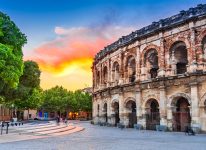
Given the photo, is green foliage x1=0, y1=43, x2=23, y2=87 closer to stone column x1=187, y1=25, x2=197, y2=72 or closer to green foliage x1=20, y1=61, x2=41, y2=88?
stone column x1=187, y1=25, x2=197, y2=72

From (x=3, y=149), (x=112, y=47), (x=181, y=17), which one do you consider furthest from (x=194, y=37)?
(x=3, y=149)

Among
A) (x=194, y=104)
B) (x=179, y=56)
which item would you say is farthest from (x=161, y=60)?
(x=194, y=104)

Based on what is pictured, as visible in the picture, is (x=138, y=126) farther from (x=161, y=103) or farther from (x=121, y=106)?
(x=161, y=103)

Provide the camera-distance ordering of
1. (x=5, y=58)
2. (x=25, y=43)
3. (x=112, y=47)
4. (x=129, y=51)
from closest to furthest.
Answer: (x=5, y=58)
(x=25, y=43)
(x=129, y=51)
(x=112, y=47)

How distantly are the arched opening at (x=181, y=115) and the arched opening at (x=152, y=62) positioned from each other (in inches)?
167

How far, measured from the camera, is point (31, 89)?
111 ft

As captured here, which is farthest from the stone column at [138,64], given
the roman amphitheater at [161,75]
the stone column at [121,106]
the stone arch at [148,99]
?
the stone column at [121,106]

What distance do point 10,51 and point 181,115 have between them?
15737mm

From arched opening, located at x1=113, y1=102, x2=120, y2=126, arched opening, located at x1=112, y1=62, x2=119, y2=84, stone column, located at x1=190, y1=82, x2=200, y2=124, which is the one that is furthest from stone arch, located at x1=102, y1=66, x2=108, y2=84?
stone column, located at x1=190, y1=82, x2=200, y2=124

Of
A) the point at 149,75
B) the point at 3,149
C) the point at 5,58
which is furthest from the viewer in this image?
the point at 149,75

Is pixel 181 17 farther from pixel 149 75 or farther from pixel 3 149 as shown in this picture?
pixel 3 149

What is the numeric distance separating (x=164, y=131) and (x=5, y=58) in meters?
15.2

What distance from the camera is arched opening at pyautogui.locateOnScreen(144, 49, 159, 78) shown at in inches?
1181

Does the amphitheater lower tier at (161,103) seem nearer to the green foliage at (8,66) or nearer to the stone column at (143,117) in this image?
the stone column at (143,117)
